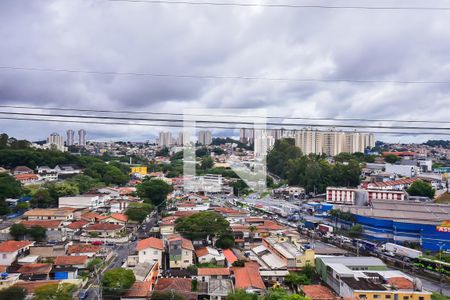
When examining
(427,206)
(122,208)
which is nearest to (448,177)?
(427,206)

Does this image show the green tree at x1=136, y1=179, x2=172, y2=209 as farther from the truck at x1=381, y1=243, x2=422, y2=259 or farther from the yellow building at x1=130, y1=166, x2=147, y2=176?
the yellow building at x1=130, y1=166, x2=147, y2=176

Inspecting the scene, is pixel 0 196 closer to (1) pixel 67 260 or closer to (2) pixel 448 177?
(1) pixel 67 260

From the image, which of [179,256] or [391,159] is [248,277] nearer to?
[179,256]

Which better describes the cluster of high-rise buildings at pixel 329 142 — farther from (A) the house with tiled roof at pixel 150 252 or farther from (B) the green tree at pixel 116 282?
(B) the green tree at pixel 116 282

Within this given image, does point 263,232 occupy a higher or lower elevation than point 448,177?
lower

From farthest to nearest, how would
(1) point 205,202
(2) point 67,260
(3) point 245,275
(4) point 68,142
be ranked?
(4) point 68,142 < (1) point 205,202 < (2) point 67,260 < (3) point 245,275

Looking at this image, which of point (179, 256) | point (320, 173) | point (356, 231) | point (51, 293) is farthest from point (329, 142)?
point (51, 293)

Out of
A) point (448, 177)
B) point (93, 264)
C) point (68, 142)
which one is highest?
point (68, 142)

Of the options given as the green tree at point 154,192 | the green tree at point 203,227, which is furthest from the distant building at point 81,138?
the green tree at point 203,227
